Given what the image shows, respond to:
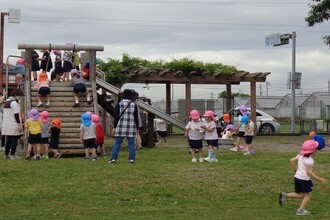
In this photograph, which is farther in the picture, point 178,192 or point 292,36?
point 292,36

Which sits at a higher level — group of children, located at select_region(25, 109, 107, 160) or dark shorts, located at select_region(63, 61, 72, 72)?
dark shorts, located at select_region(63, 61, 72, 72)

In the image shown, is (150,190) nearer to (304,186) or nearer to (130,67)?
(304,186)

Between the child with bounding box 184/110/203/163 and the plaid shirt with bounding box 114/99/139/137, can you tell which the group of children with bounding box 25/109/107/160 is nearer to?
the plaid shirt with bounding box 114/99/139/137

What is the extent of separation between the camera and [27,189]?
40.7ft

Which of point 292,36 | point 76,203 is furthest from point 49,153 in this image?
point 292,36

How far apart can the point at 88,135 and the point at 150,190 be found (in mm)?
5703

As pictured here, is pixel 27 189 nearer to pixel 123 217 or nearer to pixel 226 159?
pixel 123 217

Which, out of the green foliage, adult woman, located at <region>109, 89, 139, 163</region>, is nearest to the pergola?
the green foliage

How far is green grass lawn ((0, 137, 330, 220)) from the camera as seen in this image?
10.6 meters

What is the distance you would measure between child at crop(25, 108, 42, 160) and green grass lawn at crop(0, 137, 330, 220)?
3.16 feet

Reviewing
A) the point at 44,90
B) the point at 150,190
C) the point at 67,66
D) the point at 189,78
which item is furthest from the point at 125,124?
the point at 189,78

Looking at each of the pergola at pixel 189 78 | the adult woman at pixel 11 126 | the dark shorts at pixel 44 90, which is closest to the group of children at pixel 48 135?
the adult woman at pixel 11 126

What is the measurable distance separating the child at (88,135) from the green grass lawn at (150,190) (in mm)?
1083

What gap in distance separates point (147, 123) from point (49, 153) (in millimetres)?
6547
